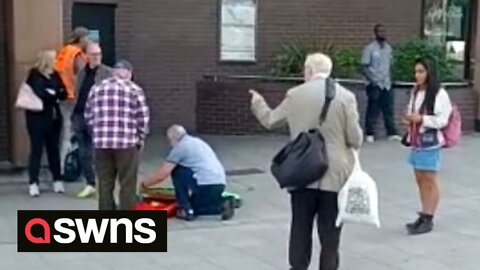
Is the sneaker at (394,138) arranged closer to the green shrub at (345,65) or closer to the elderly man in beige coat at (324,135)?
the green shrub at (345,65)

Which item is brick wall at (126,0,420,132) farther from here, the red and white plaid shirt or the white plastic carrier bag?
the white plastic carrier bag

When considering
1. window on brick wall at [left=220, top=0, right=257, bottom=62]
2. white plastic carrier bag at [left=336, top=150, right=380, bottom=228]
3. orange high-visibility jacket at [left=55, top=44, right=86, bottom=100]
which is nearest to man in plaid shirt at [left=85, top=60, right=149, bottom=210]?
orange high-visibility jacket at [left=55, top=44, right=86, bottom=100]

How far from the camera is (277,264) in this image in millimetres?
7461

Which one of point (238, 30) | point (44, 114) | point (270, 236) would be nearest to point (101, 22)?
point (238, 30)

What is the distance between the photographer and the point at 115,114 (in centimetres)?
804

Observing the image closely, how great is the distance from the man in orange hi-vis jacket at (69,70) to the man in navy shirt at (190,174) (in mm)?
1816

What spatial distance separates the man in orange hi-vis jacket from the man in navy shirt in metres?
1.82

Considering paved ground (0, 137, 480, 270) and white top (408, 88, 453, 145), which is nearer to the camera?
paved ground (0, 137, 480, 270)

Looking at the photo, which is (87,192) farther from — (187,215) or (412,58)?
(412,58)

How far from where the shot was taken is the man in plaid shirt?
26.4 feet

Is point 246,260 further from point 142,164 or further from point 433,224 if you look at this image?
point 142,164

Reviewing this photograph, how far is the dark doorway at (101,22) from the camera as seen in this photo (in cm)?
1466

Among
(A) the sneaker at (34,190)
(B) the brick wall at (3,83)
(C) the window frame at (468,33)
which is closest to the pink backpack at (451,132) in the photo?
(A) the sneaker at (34,190)

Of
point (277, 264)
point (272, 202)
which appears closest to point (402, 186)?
point (272, 202)
